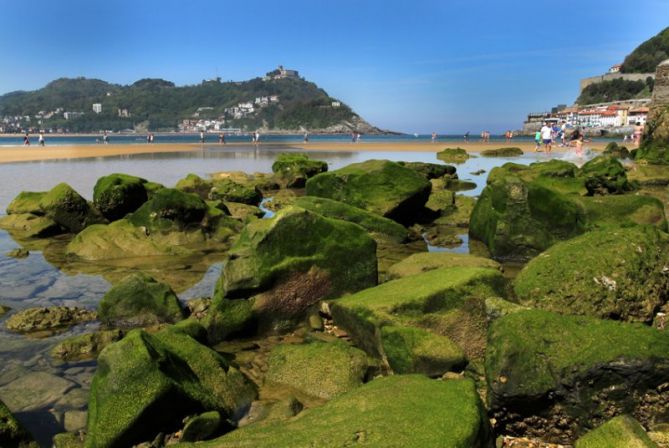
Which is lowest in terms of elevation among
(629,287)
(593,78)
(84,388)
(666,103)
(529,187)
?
Result: (84,388)

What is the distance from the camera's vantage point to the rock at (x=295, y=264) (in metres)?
8.12

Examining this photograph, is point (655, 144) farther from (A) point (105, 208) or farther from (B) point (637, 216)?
(A) point (105, 208)

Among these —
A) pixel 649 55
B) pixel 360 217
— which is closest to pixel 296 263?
pixel 360 217

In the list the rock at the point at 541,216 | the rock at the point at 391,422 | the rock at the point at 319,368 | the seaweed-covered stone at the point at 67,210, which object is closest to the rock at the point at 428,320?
the rock at the point at 319,368

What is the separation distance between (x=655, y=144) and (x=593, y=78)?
6988 inches

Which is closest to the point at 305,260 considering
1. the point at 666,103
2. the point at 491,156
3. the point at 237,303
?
the point at 237,303

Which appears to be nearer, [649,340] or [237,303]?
[649,340]

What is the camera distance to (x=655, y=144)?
32719 mm

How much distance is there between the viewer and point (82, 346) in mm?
7375

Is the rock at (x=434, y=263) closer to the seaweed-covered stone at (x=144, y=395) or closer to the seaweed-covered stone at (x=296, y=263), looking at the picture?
the seaweed-covered stone at (x=296, y=263)

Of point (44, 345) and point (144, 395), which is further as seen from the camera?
point (44, 345)

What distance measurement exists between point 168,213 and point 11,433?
9995 millimetres

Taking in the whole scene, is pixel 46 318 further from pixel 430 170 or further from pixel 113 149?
pixel 113 149

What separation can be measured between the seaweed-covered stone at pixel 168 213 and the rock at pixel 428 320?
8230 millimetres
